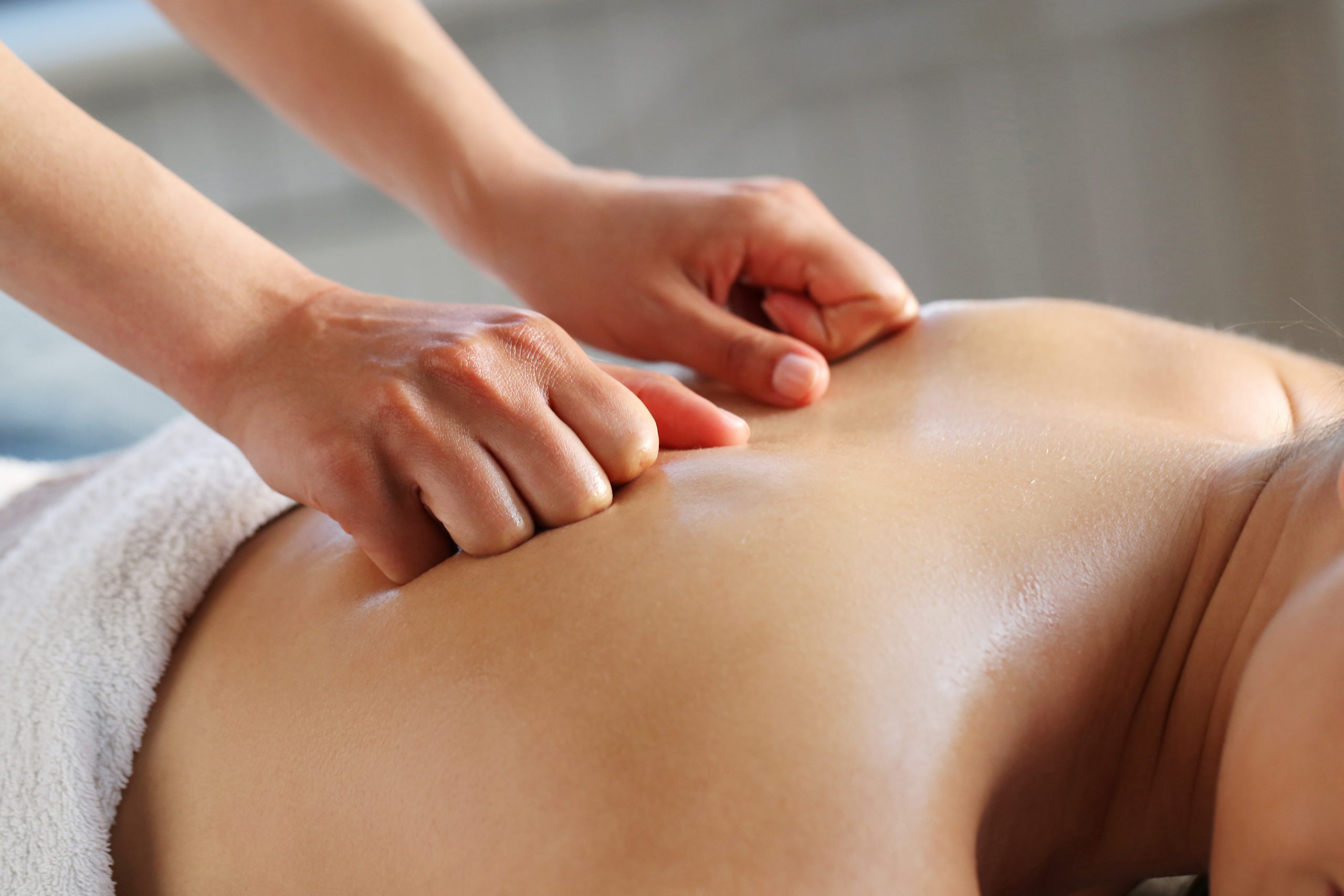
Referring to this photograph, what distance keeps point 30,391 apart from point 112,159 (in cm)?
45

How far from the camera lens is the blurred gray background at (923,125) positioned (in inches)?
80.1

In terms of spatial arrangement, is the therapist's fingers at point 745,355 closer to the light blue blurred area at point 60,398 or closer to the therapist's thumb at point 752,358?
the therapist's thumb at point 752,358

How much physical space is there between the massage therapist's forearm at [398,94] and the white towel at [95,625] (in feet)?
1.03

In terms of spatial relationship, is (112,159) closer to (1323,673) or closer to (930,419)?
(930,419)

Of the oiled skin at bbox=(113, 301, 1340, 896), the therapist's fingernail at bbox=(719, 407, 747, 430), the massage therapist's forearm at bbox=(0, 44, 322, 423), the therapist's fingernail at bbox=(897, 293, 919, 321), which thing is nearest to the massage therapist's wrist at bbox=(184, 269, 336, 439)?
the massage therapist's forearm at bbox=(0, 44, 322, 423)

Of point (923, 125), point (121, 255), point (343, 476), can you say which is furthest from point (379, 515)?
point (923, 125)

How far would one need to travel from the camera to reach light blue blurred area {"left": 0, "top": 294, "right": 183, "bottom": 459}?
3.38ft

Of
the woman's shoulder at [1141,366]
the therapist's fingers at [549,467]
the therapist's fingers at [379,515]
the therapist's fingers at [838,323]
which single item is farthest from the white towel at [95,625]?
the woman's shoulder at [1141,366]

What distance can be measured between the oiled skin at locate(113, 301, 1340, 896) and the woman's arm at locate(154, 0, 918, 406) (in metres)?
0.15

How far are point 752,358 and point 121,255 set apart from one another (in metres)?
0.42

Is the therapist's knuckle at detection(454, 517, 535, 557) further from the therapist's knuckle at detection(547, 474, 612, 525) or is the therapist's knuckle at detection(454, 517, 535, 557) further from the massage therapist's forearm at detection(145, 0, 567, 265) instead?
the massage therapist's forearm at detection(145, 0, 567, 265)

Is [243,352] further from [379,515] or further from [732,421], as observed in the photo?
[732,421]

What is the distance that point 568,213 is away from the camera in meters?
0.95

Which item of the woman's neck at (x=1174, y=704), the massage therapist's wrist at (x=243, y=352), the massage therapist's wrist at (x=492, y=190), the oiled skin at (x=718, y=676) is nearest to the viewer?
the oiled skin at (x=718, y=676)
